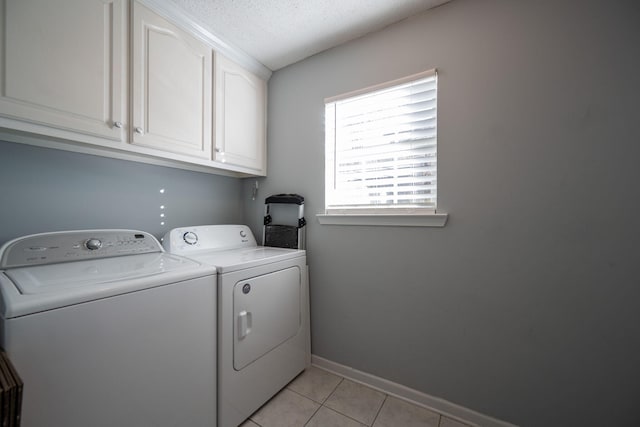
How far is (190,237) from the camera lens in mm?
1662

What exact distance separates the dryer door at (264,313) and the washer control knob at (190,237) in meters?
0.59

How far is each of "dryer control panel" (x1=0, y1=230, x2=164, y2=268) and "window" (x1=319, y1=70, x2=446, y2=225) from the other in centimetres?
117

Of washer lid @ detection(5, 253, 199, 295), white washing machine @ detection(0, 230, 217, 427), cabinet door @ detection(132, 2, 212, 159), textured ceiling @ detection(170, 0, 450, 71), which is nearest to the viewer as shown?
white washing machine @ detection(0, 230, 217, 427)

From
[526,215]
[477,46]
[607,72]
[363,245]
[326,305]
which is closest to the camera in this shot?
[607,72]

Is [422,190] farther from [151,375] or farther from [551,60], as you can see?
[151,375]

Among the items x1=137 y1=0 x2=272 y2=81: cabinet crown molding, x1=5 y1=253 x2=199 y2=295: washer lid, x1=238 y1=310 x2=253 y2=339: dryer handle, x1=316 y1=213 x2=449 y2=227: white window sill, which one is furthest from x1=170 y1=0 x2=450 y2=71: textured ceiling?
x1=238 y1=310 x2=253 y2=339: dryer handle

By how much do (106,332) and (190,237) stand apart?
86 cm

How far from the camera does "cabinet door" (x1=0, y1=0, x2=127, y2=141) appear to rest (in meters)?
0.95

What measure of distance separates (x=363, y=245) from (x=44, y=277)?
1.55 meters

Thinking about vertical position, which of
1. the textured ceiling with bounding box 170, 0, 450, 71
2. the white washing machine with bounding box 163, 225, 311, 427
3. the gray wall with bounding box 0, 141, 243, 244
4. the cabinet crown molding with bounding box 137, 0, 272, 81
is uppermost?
the textured ceiling with bounding box 170, 0, 450, 71

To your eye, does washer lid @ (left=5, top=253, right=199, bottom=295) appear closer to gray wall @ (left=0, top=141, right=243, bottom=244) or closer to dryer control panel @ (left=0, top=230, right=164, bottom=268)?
dryer control panel @ (left=0, top=230, right=164, bottom=268)

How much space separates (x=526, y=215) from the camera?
1.23 metres

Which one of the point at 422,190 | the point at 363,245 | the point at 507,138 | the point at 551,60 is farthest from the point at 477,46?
the point at 363,245

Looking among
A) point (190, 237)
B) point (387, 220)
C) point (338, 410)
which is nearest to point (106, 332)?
point (190, 237)
